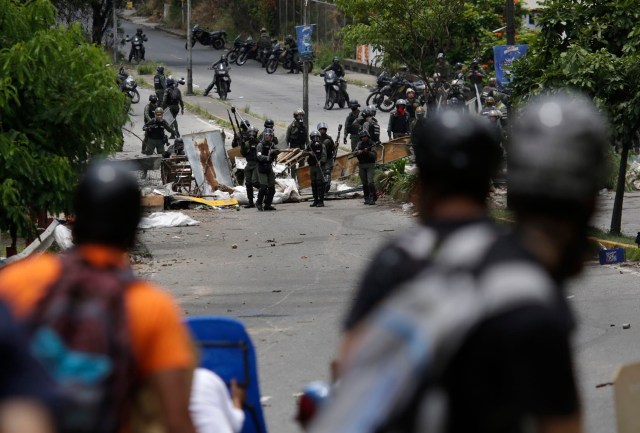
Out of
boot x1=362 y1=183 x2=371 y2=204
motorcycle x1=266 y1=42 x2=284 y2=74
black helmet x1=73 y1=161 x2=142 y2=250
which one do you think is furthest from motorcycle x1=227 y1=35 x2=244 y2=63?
black helmet x1=73 y1=161 x2=142 y2=250

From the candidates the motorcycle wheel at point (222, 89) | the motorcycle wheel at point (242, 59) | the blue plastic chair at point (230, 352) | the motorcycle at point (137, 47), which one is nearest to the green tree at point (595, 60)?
the blue plastic chair at point (230, 352)

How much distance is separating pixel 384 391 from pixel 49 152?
1216 cm

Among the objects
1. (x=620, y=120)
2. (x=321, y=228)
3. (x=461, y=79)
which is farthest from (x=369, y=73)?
(x=620, y=120)

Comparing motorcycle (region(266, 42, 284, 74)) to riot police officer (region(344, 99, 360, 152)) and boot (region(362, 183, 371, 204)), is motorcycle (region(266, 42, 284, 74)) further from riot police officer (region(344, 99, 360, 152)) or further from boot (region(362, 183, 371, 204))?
boot (region(362, 183, 371, 204))

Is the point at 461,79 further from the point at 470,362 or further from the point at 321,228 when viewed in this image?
the point at 470,362

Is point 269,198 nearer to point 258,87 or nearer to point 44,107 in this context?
point 44,107

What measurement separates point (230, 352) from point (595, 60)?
41.3 feet

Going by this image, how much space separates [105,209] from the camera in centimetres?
318

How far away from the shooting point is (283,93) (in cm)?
4375

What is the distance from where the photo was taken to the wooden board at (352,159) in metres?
27.7

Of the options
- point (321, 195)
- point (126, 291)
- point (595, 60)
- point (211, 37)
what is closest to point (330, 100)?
point (321, 195)

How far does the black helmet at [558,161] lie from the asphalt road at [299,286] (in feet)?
17.7

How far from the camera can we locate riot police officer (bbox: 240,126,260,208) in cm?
2484

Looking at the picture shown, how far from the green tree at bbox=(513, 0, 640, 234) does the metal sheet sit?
1028cm
